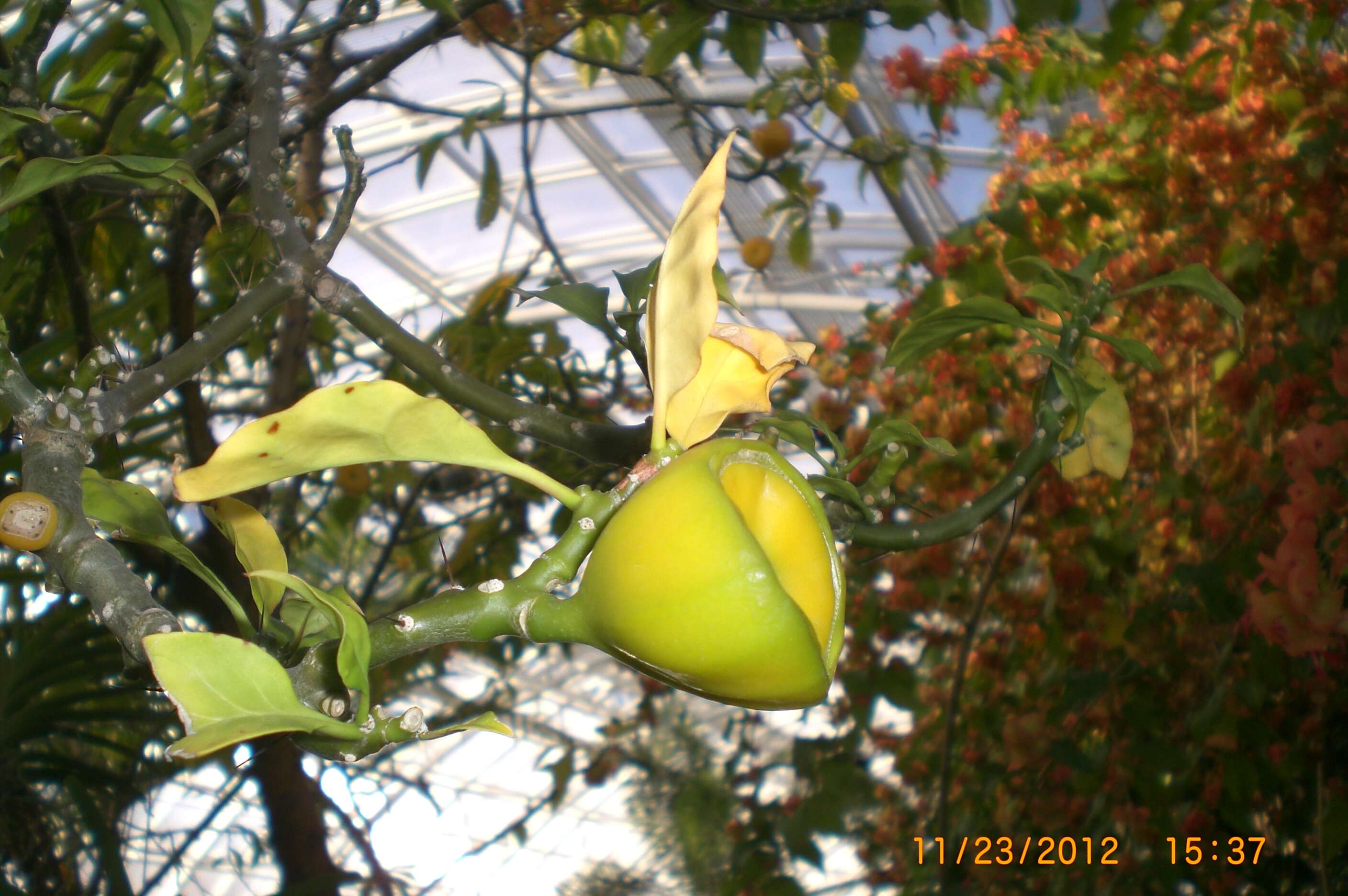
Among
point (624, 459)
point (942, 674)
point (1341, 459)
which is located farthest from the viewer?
point (942, 674)

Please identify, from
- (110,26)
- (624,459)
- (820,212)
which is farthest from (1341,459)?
(820,212)

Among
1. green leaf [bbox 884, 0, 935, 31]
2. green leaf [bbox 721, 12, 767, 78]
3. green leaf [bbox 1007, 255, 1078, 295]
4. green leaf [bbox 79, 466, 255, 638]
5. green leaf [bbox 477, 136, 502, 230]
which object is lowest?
green leaf [bbox 79, 466, 255, 638]

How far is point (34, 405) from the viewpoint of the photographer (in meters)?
0.20

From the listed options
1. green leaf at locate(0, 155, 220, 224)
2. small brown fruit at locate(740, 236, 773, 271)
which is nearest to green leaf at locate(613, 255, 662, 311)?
green leaf at locate(0, 155, 220, 224)

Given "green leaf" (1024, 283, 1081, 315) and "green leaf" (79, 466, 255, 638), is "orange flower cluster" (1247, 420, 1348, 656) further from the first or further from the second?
"green leaf" (79, 466, 255, 638)

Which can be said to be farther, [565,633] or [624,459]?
[624,459]

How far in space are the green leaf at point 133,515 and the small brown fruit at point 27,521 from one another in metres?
0.03

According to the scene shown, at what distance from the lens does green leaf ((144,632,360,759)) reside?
0.46 feet

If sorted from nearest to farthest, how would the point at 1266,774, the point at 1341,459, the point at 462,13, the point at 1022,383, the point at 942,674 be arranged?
the point at 462,13, the point at 1341,459, the point at 1266,774, the point at 1022,383, the point at 942,674

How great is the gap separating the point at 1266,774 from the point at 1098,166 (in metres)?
0.82

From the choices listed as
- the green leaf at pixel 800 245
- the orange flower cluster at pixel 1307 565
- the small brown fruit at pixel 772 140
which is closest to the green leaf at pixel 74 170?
the orange flower cluster at pixel 1307 565

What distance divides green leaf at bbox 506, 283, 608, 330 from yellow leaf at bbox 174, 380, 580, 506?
0.14m

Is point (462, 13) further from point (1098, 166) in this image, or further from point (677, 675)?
point (1098, 166)

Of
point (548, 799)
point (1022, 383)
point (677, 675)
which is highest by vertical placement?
point (1022, 383)
